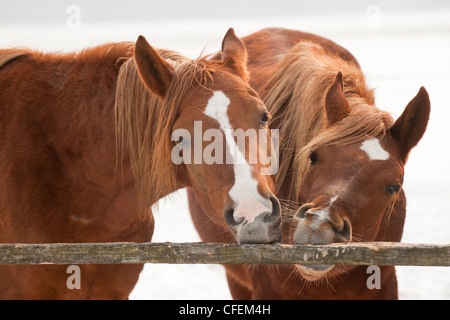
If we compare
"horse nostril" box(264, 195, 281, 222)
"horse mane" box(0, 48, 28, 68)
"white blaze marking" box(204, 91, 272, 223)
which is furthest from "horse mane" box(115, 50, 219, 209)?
"horse mane" box(0, 48, 28, 68)

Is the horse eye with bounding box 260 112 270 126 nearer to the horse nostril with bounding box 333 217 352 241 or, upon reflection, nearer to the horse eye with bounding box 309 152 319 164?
the horse eye with bounding box 309 152 319 164

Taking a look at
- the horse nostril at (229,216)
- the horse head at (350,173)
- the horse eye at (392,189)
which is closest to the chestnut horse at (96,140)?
the horse nostril at (229,216)

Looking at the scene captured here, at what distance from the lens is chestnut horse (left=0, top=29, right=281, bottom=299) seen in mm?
2486

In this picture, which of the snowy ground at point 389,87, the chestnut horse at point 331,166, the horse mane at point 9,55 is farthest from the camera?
the snowy ground at point 389,87

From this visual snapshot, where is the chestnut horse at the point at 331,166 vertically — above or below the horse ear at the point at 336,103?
below

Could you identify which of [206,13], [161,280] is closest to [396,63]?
[206,13]

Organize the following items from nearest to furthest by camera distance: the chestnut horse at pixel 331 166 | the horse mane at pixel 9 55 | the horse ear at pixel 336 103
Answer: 1. the chestnut horse at pixel 331 166
2. the horse ear at pixel 336 103
3. the horse mane at pixel 9 55

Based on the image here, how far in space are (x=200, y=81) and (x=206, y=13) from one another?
18.1 metres

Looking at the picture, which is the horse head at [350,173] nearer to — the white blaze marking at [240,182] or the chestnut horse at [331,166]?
the chestnut horse at [331,166]

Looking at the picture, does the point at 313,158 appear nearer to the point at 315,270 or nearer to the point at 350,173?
the point at 350,173

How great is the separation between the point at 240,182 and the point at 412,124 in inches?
42.1

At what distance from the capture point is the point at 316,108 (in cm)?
304

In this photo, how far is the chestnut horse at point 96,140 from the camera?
97.9 inches

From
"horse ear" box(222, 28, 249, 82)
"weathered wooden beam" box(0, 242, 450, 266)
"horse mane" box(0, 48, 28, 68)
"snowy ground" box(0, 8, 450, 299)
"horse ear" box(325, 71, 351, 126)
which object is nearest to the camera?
"weathered wooden beam" box(0, 242, 450, 266)
